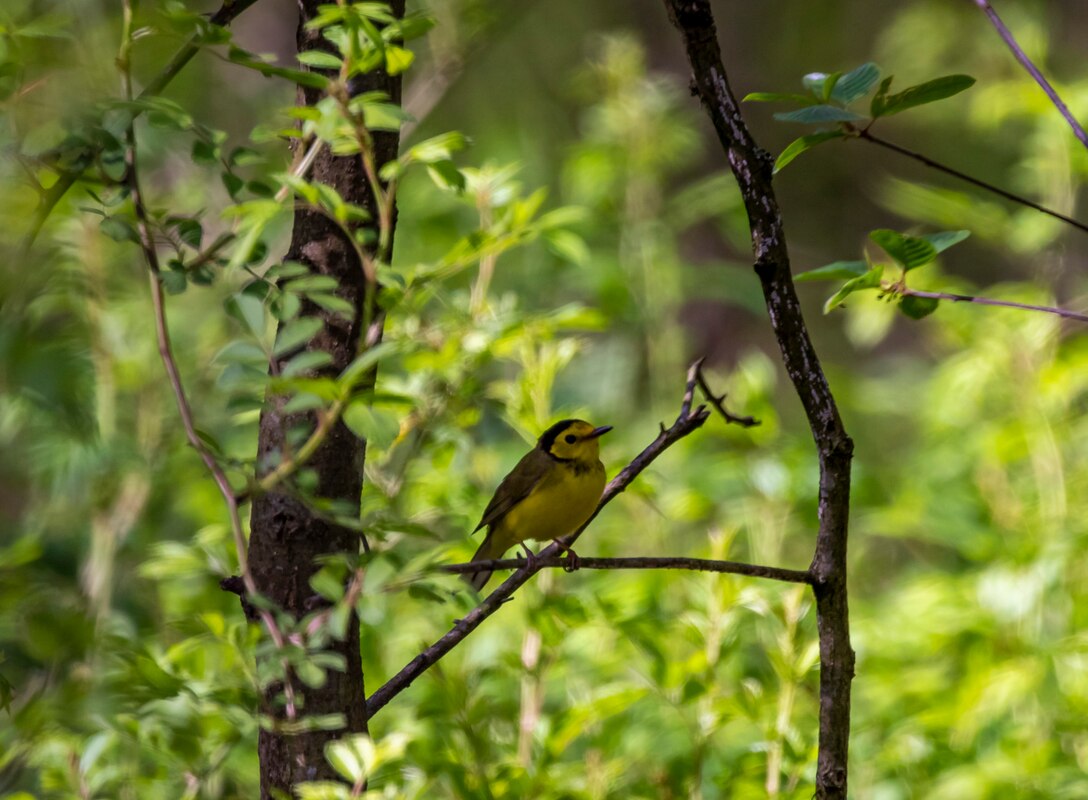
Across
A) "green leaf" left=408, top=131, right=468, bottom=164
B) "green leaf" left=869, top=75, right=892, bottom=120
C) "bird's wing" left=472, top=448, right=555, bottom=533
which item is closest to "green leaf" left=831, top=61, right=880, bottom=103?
"green leaf" left=869, top=75, right=892, bottom=120

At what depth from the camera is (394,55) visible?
126 centimetres

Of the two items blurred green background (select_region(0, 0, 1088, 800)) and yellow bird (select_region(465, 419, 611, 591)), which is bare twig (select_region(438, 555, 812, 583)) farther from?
yellow bird (select_region(465, 419, 611, 591))

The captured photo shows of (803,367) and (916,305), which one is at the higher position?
(916,305)

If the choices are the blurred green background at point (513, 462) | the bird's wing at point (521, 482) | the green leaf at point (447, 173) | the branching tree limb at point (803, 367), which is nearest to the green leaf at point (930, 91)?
the branching tree limb at point (803, 367)

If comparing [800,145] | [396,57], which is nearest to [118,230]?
[396,57]

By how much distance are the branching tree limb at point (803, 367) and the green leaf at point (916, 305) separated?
9.0 inches

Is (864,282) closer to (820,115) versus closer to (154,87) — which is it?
(820,115)

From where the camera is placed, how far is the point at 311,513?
1.38m

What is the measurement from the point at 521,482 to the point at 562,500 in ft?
0.42

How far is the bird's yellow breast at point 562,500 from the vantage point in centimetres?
305

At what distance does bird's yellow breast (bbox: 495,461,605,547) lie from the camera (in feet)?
10.00

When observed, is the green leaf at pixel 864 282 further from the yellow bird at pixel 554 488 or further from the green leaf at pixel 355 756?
the yellow bird at pixel 554 488

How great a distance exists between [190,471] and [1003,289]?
248 centimetres

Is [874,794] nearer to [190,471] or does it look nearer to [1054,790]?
[1054,790]
